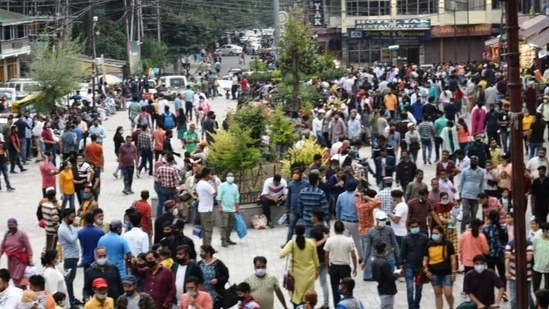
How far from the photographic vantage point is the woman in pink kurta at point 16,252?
60.3 ft

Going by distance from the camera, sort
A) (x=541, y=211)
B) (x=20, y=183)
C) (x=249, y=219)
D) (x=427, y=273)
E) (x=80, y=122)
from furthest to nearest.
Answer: (x=80, y=122) → (x=20, y=183) → (x=249, y=219) → (x=541, y=211) → (x=427, y=273)

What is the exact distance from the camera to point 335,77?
5759cm

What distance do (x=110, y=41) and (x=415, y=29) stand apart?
18.0 meters

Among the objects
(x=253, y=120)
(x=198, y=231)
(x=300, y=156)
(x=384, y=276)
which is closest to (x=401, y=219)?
(x=384, y=276)

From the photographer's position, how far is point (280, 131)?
30547 mm

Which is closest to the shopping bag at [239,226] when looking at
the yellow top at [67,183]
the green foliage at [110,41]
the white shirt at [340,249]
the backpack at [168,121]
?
the yellow top at [67,183]

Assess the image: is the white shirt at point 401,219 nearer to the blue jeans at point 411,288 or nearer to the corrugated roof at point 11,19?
the blue jeans at point 411,288

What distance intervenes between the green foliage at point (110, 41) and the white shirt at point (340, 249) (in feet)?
209

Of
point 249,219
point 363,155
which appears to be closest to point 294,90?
point 363,155

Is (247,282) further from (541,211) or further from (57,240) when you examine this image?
(541,211)

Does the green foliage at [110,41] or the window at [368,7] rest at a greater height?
the window at [368,7]

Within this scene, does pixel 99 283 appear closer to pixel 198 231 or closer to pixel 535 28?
pixel 198 231

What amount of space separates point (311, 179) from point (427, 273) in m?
3.49

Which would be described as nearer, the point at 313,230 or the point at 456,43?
the point at 313,230
